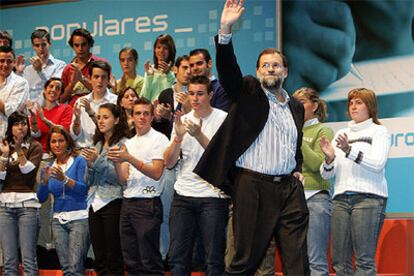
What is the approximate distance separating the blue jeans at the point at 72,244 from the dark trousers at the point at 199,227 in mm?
1018

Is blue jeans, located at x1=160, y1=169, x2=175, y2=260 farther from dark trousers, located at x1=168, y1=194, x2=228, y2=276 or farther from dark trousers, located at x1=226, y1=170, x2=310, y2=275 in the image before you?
dark trousers, located at x1=226, y1=170, x2=310, y2=275

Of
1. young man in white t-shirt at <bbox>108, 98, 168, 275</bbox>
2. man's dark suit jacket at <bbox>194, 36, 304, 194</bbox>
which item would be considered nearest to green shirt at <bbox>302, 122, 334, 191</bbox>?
young man in white t-shirt at <bbox>108, 98, 168, 275</bbox>

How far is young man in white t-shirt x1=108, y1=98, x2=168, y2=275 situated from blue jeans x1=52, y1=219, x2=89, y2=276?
1.62 feet

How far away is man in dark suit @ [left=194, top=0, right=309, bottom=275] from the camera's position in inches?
204

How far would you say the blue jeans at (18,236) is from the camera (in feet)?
23.2

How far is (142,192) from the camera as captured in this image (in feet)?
21.8

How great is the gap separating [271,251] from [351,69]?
3.32 meters

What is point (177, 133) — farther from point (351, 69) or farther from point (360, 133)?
point (351, 69)

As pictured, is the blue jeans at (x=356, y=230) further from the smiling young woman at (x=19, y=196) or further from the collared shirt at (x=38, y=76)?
the collared shirt at (x=38, y=76)

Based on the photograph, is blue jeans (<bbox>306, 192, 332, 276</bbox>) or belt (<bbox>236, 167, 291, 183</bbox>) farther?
blue jeans (<bbox>306, 192, 332, 276</bbox>)

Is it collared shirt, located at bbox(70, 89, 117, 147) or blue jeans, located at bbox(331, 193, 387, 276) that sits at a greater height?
collared shirt, located at bbox(70, 89, 117, 147)

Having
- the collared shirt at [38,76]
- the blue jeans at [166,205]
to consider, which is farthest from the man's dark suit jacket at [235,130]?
the collared shirt at [38,76]

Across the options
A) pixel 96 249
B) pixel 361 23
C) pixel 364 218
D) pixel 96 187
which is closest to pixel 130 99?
pixel 96 187

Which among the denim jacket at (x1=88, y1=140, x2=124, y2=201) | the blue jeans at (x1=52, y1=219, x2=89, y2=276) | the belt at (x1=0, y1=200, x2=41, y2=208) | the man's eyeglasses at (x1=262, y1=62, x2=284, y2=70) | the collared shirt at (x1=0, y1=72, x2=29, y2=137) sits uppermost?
the man's eyeglasses at (x1=262, y1=62, x2=284, y2=70)
